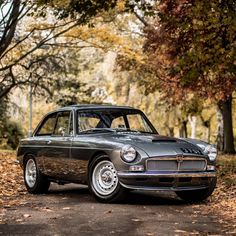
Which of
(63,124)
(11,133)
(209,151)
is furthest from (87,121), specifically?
(11,133)

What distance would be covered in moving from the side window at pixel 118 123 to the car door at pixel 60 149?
29.6 inches

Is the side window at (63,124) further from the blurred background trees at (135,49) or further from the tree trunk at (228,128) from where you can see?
the tree trunk at (228,128)

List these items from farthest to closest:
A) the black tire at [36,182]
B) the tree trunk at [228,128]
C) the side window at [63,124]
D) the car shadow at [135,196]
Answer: the tree trunk at [228,128] → the black tire at [36,182] → the side window at [63,124] → the car shadow at [135,196]

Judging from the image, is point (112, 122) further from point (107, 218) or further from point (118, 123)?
point (107, 218)

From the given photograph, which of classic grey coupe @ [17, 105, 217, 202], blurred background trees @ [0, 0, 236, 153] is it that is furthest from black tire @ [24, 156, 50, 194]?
blurred background trees @ [0, 0, 236, 153]

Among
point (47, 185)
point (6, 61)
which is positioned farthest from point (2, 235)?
point (6, 61)

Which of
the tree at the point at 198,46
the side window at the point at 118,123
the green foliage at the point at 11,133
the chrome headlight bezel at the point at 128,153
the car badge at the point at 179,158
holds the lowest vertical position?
the car badge at the point at 179,158

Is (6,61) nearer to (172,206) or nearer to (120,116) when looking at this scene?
(120,116)

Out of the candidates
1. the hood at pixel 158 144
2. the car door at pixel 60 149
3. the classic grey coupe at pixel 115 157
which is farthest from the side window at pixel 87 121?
the hood at pixel 158 144

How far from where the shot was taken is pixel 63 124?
1005 cm

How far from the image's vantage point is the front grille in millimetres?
8359

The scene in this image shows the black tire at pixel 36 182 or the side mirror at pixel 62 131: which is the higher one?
the side mirror at pixel 62 131

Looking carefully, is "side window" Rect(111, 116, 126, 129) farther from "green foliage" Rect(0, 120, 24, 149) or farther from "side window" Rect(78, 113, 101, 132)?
"green foliage" Rect(0, 120, 24, 149)

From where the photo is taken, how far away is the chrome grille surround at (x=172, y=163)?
836 centimetres
